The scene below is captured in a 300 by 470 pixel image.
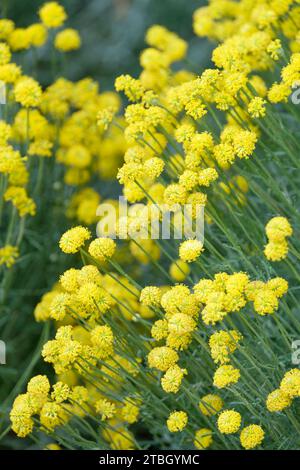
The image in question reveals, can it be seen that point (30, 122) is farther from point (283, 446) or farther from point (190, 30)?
point (190, 30)

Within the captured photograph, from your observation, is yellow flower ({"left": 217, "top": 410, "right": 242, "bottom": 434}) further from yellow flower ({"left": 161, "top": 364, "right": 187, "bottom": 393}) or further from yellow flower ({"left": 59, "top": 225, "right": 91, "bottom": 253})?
yellow flower ({"left": 59, "top": 225, "right": 91, "bottom": 253})

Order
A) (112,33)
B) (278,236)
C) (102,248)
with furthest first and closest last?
1. (112,33)
2. (102,248)
3. (278,236)

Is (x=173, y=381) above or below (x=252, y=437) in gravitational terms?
above

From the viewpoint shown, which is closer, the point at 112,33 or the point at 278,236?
the point at 278,236

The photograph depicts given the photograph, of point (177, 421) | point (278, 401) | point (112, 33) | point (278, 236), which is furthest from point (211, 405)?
point (112, 33)

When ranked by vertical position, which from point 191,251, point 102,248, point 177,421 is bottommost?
point 177,421

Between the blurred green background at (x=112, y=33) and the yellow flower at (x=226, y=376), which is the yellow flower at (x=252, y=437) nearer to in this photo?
the yellow flower at (x=226, y=376)

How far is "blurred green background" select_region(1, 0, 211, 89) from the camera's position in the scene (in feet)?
13.2

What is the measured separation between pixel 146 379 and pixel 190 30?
2730 mm

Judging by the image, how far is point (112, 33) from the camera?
4.35 meters

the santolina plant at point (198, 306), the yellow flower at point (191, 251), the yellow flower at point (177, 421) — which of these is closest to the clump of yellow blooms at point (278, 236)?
the santolina plant at point (198, 306)

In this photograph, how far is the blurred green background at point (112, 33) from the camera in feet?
13.2

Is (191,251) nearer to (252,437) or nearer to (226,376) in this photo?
(226,376)

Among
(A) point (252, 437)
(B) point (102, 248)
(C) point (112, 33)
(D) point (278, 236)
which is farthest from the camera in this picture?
(C) point (112, 33)
